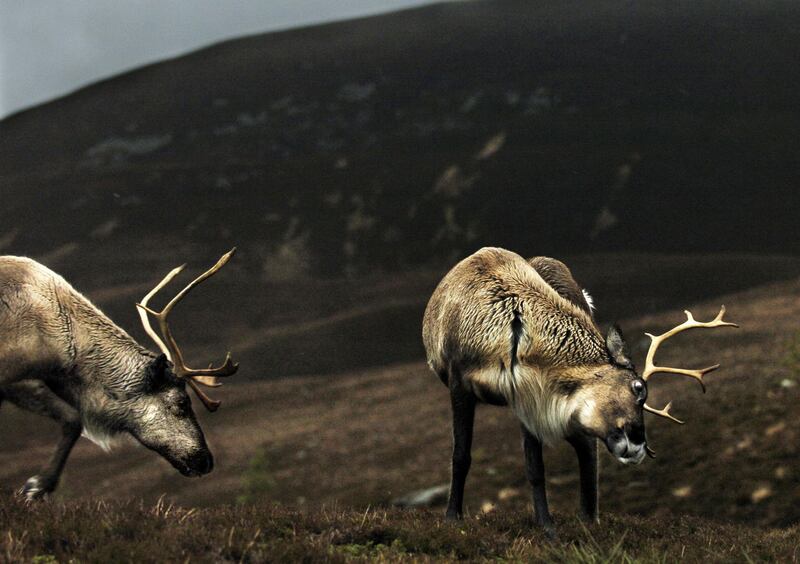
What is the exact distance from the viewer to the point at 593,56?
403 feet

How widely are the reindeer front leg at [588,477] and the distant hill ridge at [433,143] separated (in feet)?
236

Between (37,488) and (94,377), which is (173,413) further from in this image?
(37,488)

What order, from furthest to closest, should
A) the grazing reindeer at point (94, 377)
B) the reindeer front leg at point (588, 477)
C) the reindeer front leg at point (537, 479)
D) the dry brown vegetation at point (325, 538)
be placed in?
the reindeer front leg at point (588, 477), the grazing reindeer at point (94, 377), the reindeer front leg at point (537, 479), the dry brown vegetation at point (325, 538)

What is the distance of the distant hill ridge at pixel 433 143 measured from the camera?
300 ft

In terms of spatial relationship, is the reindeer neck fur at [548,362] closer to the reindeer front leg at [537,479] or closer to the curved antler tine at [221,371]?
the reindeer front leg at [537,479]

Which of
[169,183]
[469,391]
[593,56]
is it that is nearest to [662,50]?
[593,56]

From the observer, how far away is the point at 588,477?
11445 mm

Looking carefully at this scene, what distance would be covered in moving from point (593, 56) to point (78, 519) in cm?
12110

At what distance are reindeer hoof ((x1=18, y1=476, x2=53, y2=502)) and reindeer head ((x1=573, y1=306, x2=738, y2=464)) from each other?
5424 mm

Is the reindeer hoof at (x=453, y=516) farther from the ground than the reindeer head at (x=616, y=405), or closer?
closer

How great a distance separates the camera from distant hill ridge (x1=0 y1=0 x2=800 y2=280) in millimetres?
91438

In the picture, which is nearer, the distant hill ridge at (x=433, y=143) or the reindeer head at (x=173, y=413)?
the reindeer head at (x=173, y=413)

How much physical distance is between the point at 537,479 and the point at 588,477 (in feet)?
3.21

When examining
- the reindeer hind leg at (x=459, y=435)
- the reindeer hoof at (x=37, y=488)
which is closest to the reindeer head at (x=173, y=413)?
the reindeer hoof at (x=37, y=488)
